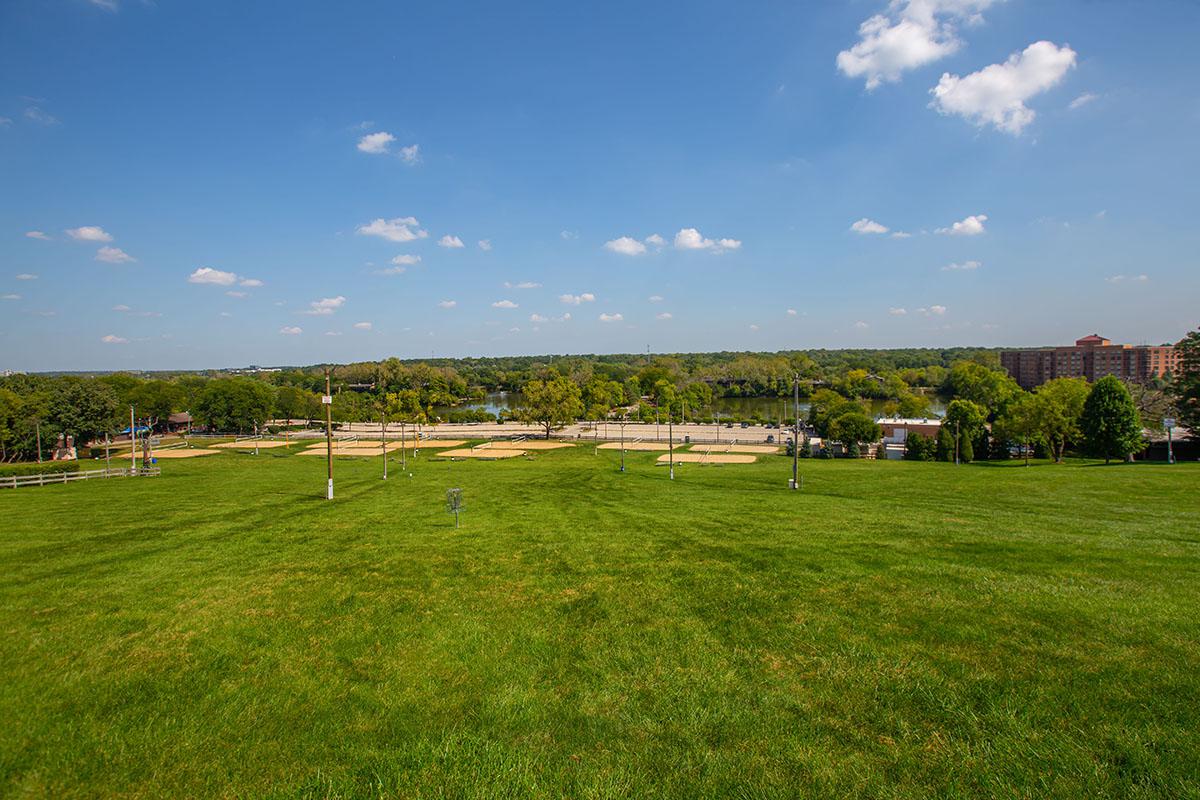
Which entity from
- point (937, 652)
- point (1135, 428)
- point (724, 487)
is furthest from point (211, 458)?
point (1135, 428)

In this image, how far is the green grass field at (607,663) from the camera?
6.16m

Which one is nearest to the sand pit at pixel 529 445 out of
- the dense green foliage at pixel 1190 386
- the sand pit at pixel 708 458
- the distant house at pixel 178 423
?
the sand pit at pixel 708 458

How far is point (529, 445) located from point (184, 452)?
3553cm

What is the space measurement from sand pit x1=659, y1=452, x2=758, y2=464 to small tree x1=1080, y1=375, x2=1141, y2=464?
26.1 metres

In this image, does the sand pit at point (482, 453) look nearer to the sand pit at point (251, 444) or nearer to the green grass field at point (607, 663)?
the sand pit at point (251, 444)

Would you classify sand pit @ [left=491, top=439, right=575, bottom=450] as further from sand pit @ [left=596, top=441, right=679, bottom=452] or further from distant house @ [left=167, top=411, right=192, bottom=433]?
distant house @ [left=167, top=411, right=192, bottom=433]

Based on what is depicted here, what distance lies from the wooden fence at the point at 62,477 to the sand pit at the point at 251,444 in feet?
69.3

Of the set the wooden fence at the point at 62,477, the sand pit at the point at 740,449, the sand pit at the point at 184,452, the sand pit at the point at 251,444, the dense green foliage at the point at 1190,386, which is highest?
the dense green foliage at the point at 1190,386

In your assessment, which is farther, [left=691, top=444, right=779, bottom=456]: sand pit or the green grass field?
[left=691, top=444, right=779, bottom=456]: sand pit

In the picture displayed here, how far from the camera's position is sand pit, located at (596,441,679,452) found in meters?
59.8

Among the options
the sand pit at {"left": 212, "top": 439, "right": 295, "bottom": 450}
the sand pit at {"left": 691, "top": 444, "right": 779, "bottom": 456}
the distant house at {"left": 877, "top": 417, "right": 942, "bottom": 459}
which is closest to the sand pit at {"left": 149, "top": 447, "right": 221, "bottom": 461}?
the sand pit at {"left": 212, "top": 439, "right": 295, "bottom": 450}

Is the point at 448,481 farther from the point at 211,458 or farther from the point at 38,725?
the point at 211,458

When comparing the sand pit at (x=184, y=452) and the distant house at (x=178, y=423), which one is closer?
the sand pit at (x=184, y=452)

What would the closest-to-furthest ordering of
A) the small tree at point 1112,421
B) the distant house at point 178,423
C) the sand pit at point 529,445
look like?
the small tree at point 1112,421 → the sand pit at point 529,445 → the distant house at point 178,423
